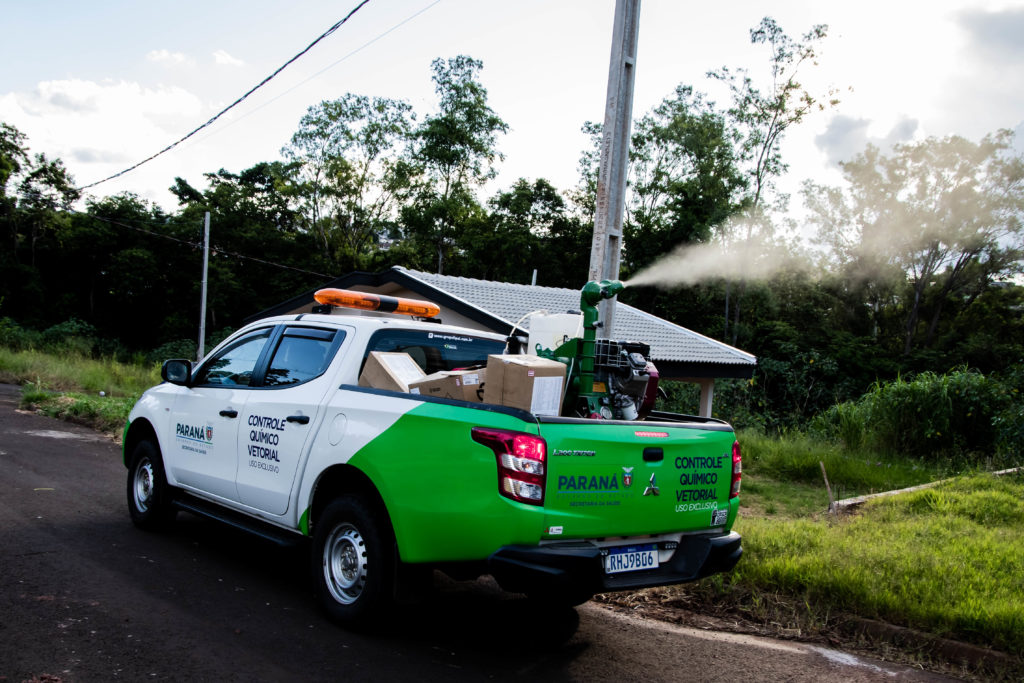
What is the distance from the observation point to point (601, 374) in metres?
5.14

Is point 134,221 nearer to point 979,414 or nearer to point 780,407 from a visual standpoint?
point 780,407

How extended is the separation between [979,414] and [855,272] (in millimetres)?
28186

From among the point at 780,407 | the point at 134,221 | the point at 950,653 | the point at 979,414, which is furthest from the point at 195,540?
the point at 134,221

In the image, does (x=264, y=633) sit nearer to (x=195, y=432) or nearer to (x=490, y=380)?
(x=490, y=380)

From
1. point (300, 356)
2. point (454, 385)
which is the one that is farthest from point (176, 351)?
point (454, 385)

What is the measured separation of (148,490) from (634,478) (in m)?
4.29

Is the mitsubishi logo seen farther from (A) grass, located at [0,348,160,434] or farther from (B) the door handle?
(A) grass, located at [0,348,160,434]

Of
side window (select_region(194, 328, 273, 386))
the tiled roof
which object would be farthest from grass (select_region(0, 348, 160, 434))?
side window (select_region(194, 328, 273, 386))

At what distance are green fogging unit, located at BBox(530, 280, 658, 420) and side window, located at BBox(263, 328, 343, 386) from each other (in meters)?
1.40

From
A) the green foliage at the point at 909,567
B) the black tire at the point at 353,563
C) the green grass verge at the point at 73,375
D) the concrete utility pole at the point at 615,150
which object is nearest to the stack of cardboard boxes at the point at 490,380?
the black tire at the point at 353,563

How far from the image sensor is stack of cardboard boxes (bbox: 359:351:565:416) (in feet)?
14.1

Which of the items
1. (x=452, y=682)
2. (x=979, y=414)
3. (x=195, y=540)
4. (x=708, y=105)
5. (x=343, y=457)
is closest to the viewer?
(x=452, y=682)

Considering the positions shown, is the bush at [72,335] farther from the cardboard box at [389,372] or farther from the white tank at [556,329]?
the white tank at [556,329]

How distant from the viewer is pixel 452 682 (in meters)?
3.87
